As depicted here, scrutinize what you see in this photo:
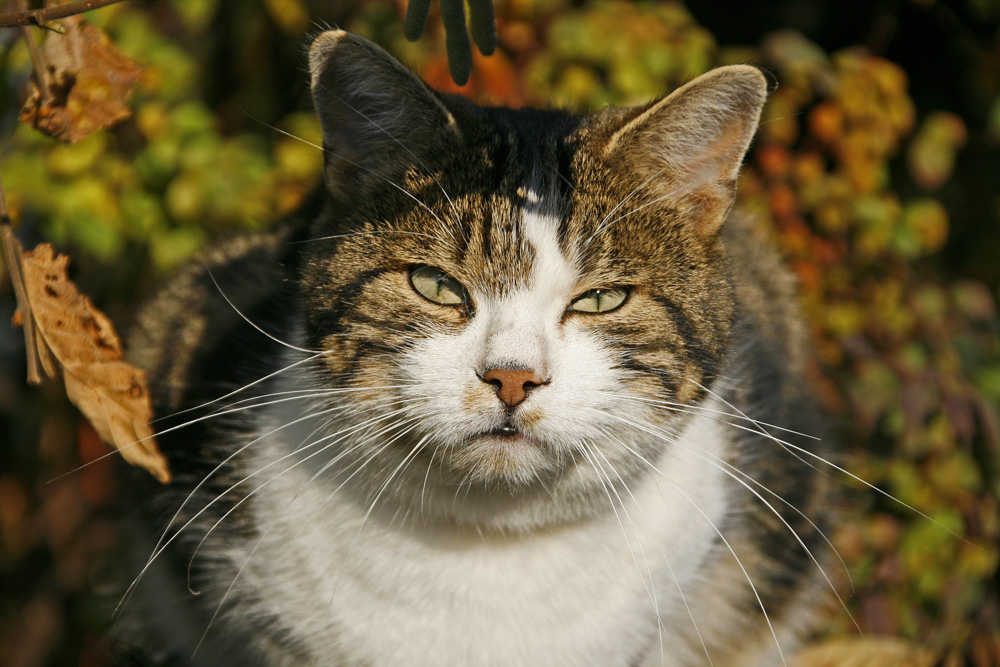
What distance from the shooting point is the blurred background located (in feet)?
6.89

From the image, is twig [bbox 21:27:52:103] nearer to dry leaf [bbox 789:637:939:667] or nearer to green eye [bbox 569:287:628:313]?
green eye [bbox 569:287:628:313]

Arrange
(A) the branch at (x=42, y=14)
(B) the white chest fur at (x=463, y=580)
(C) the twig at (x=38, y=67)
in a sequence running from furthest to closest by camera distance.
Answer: (B) the white chest fur at (x=463, y=580), (C) the twig at (x=38, y=67), (A) the branch at (x=42, y=14)

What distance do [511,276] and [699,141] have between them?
376 millimetres

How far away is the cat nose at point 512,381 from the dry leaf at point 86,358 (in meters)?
0.48

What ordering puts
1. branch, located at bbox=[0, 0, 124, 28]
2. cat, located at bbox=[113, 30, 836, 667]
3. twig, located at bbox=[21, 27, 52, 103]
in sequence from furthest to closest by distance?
cat, located at bbox=[113, 30, 836, 667] → twig, located at bbox=[21, 27, 52, 103] → branch, located at bbox=[0, 0, 124, 28]

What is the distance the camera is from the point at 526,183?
1312 millimetres

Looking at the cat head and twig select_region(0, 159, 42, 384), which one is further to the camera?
the cat head

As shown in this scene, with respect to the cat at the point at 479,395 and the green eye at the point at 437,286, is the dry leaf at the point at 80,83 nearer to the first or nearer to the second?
the cat at the point at 479,395

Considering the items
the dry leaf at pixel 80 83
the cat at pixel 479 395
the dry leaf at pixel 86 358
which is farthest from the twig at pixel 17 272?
the cat at pixel 479 395

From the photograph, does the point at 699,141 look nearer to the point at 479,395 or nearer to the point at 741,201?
the point at 479,395

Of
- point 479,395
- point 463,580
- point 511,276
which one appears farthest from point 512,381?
point 463,580

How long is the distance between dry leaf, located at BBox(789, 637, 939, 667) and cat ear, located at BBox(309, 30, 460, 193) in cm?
145

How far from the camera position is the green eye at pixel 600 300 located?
1.29m

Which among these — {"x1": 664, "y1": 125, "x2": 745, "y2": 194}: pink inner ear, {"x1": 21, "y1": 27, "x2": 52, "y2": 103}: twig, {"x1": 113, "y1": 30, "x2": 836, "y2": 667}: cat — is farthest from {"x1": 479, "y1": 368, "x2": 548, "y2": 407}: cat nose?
{"x1": 21, "y1": 27, "x2": 52, "y2": 103}: twig
